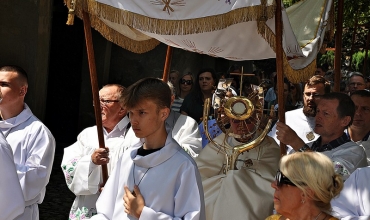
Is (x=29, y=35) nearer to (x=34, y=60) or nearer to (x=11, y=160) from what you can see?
(x=34, y=60)

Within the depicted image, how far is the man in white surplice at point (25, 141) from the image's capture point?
17.0ft

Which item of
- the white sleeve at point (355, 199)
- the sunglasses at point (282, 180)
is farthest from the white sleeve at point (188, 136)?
the sunglasses at point (282, 180)

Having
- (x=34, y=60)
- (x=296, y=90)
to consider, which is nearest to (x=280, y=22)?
(x=296, y=90)

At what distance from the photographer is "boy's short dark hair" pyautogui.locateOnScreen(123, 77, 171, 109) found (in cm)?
388

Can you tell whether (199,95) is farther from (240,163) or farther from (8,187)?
(8,187)

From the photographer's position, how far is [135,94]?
3.88m

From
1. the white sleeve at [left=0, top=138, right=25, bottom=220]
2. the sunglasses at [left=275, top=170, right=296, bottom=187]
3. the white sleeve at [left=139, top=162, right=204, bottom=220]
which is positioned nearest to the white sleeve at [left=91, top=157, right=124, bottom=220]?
the white sleeve at [left=139, top=162, right=204, bottom=220]

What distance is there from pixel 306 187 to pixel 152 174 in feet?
3.05

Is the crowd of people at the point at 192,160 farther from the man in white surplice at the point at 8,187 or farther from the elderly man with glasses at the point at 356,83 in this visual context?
the elderly man with glasses at the point at 356,83

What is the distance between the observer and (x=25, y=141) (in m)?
5.37

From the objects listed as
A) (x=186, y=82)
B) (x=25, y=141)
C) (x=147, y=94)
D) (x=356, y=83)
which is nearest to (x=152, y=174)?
(x=147, y=94)

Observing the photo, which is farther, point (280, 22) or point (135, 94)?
point (280, 22)

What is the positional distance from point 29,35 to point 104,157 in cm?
628

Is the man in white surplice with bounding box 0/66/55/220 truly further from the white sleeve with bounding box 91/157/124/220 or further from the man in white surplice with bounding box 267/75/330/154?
the man in white surplice with bounding box 267/75/330/154
